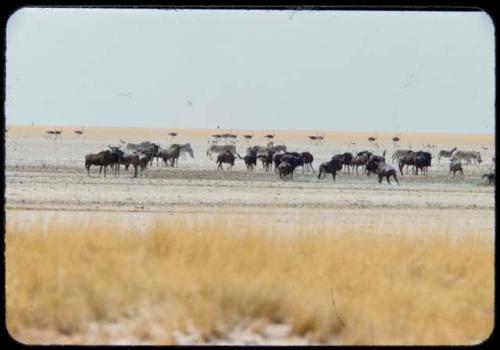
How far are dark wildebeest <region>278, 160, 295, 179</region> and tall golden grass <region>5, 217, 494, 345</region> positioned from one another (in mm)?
9726

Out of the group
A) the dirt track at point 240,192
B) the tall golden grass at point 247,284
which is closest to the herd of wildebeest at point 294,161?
the dirt track at point 240,192

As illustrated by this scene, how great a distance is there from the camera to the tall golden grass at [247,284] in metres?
3.56

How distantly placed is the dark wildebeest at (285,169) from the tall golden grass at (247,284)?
973cm

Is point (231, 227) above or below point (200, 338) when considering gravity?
above

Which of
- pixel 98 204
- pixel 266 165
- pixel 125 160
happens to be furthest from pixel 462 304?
pixel 266 165

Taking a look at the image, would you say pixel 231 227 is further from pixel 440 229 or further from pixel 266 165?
pixel 266 165

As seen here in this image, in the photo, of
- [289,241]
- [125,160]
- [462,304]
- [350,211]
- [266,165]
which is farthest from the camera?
[266,165]

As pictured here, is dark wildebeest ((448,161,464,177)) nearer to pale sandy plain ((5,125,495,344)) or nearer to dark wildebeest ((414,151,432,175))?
pale sandy plain ((5,125,495,344))

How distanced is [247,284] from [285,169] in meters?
10.9

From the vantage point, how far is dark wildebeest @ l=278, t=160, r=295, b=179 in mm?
14734

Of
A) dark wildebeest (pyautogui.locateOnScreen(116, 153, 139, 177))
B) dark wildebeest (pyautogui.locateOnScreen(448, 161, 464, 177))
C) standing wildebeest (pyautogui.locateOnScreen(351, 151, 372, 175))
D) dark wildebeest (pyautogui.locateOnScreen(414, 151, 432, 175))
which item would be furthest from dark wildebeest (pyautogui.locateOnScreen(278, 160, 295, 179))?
dark wildebeest (pyautogui.locateOnScreen(448, 161, 464, 177))

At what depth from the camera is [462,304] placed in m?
3.77

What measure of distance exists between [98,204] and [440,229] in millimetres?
4787

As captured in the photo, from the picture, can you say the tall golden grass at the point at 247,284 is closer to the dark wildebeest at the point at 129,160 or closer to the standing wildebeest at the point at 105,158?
the dark wildebeest at the point at 129,160
